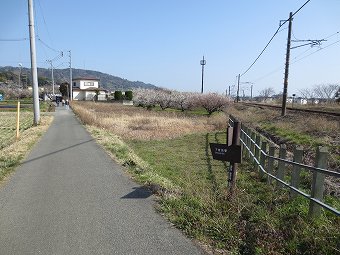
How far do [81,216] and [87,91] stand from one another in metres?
110

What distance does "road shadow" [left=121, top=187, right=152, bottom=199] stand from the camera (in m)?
6.73

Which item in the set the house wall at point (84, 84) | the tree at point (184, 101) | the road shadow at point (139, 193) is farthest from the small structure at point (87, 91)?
the road shadow at point (139, 193)

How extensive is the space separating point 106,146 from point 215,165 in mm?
4796

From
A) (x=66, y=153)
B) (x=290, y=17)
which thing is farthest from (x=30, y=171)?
(x=290, y=17)

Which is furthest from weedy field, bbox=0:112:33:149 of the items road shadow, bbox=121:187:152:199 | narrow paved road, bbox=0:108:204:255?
road shadow, bbox=121:187:152:199

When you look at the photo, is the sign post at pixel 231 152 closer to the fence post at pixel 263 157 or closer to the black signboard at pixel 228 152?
the black signboard at pixel 228 152

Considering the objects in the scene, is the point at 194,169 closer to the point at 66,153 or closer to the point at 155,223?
the point at 66,153

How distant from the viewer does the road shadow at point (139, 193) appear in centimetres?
673

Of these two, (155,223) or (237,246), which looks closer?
(237,246)

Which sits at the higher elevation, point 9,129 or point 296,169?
point 296,169

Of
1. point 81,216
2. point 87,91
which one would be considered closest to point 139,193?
point 81,216

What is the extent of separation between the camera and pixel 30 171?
30.5 ft

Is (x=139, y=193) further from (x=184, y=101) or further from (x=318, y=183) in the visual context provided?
(x=184, y=101)

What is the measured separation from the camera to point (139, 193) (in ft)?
22.9
